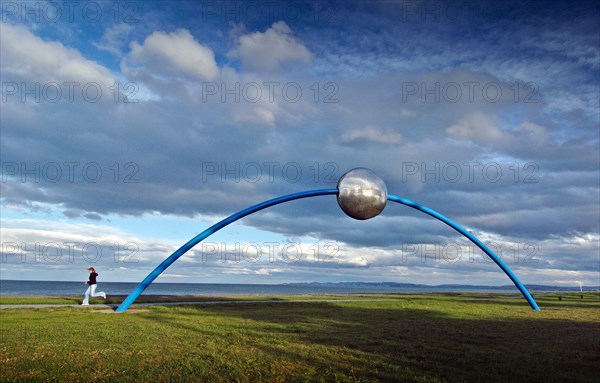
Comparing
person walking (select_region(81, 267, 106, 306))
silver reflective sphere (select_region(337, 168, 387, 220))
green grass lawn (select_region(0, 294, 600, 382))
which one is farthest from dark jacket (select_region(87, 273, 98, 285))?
silver reflective sphere (select_region(337, 168, 387, 220))

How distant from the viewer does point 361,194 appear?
16.0 m

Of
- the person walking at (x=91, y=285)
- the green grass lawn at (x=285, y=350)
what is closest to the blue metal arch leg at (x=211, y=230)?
the person walking at (x=91, y=285)

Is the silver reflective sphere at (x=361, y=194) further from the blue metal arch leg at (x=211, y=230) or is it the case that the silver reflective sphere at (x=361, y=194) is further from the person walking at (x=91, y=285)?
the person walking at (x=91, y=285)

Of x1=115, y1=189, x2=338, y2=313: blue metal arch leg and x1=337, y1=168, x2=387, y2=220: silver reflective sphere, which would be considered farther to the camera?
x1=115, y1=189, x2=338, y2=313: blue metal arch leg

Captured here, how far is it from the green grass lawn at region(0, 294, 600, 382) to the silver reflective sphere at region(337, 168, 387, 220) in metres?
3.90

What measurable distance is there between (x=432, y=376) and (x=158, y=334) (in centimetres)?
768

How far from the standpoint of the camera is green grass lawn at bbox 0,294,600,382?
326 inches

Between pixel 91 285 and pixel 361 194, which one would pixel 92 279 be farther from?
pixel 361 194

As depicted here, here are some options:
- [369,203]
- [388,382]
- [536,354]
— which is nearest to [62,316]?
[369,203]

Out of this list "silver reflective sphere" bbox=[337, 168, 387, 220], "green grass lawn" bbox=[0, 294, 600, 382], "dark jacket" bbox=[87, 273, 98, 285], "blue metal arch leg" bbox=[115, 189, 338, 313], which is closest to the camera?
"green grass lawn" bbox=[0, 294, 600, 382]

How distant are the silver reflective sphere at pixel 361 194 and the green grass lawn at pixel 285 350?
12.8 ft

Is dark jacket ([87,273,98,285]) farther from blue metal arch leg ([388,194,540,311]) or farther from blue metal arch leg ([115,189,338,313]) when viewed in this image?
blue metal arch leg ([388,194,540,311])

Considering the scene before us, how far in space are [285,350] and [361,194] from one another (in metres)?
6.89

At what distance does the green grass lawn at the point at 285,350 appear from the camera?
8.27m
